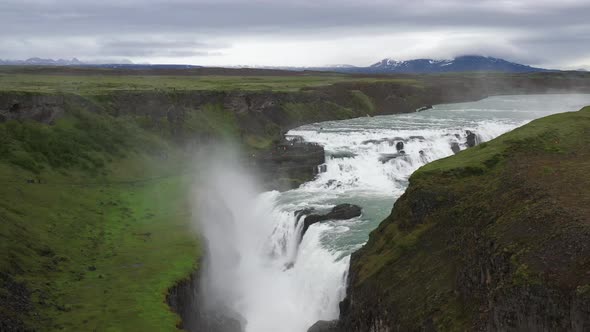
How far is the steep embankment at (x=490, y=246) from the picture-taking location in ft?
62.5

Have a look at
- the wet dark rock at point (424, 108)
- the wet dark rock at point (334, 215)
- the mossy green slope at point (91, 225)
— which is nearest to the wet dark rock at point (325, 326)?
the mossy green slope at point (91, 225)

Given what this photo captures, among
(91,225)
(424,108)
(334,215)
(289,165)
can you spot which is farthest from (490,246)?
(424,108)

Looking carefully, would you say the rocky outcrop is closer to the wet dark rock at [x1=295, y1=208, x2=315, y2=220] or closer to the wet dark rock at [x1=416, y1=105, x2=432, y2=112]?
the wet dark rock at [x1=295, y1=208, x2=315, y2=220]

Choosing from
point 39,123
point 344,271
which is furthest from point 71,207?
point 344,271

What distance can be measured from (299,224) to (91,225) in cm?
1499

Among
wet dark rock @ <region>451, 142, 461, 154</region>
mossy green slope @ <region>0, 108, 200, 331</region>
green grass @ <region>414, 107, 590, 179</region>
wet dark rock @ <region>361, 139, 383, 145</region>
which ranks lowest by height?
mossy green slope @ <region>0, 108, 200, 331</region>

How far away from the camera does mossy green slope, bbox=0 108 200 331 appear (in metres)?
28.4

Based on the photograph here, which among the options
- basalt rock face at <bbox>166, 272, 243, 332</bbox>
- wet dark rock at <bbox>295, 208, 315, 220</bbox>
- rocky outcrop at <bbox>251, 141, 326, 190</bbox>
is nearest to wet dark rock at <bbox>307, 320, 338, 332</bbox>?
basalt rock face at <bbox>166, 272, 243, 332</bbox>

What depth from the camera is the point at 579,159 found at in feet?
92.6

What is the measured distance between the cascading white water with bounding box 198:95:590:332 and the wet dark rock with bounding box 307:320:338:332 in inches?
56.2

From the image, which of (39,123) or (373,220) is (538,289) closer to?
(373,220)

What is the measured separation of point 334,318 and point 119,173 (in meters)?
35.9

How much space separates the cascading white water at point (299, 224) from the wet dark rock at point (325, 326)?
4.68 feet

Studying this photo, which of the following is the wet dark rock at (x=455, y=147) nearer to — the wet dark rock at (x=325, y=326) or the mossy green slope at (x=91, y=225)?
the mossy green slope at (x=91, y=225)
